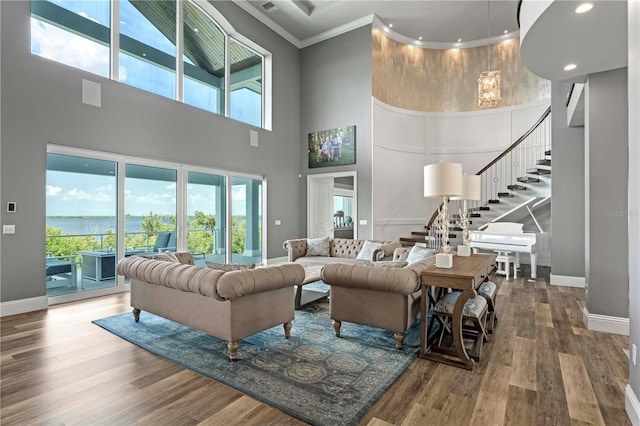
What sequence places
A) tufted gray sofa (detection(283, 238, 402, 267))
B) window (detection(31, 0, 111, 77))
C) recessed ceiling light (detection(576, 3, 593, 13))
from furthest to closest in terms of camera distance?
tufted gray sofa (detection(283, 238, 402, 267)) < window (detection(31, 0, 111, 77)) < recessed ceiling light (detection(576, 3, 593, 13))

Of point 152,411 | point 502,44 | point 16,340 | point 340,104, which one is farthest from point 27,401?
point 502,44

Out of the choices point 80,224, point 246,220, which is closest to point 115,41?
point 80,224

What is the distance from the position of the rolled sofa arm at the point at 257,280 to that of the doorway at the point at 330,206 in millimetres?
5402

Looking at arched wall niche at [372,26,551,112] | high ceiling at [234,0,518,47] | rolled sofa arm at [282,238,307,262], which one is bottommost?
rolled sofa arm at [282,238,307,262]

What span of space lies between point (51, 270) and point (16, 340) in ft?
5.56

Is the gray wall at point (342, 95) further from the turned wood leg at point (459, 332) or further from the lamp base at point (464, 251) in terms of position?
the turned wood leg at point (459, 332)

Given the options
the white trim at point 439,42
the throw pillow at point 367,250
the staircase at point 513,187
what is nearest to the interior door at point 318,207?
the staircase at point 513,187

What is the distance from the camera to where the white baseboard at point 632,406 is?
2051 mm

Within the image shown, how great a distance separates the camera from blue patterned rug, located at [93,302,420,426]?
2.36m

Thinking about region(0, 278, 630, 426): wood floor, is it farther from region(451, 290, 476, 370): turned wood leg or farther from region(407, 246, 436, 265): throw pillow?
region(407, 246, 436, 265): throw pillow

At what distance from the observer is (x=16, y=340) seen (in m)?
3.47

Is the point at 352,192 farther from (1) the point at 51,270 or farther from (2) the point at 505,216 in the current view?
(1) the point at 51,270

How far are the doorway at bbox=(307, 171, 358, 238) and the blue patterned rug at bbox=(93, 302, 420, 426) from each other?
5.01m

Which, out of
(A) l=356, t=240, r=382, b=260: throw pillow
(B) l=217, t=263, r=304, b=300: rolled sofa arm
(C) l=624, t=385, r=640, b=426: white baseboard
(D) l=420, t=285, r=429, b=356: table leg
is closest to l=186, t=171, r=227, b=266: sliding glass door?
(A) l=356, t=240, r=382, b=260: throw pillow
